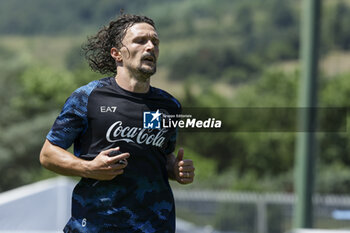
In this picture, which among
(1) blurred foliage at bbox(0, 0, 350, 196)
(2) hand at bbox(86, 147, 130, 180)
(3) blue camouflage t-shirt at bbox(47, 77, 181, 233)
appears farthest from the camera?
(1) blurred foliage at bbox(0, 0, 350, 196)

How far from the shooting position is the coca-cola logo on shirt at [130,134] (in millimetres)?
3260

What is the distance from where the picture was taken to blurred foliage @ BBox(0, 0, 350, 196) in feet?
74.6

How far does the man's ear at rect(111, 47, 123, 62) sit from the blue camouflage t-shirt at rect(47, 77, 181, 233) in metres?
0.17

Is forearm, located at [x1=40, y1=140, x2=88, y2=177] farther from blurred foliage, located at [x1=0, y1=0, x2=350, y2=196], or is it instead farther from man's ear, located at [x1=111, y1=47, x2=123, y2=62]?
blurred foliage, located at [x1=0, y1=0, x2=350, y2=196]

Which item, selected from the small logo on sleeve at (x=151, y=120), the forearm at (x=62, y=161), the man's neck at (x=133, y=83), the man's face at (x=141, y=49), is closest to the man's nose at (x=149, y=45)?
the man's face at (x=141, y=49)

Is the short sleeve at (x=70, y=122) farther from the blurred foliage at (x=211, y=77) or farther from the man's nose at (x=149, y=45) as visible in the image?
the blurred foliage at (x=211, y=77)

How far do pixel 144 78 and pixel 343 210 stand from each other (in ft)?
30.6

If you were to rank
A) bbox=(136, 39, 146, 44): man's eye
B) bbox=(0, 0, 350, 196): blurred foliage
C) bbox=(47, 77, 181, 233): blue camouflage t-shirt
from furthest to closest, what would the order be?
bbox=(0, 0, 350, 196): blurred foliage
bbox=(136, 39, 146, 44): man's eye
bbox=(47, 77, 181, 233): blue camouflage t-shirt

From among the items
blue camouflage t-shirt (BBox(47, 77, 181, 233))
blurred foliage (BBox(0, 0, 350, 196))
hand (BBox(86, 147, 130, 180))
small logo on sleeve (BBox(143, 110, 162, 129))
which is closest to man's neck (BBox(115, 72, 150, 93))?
blue camouflage t-shirt (BBox(47, 77, 181, 233))

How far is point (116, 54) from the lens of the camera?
346cm

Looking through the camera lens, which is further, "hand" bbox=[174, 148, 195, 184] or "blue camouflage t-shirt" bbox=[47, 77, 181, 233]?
"hand" bbox=[174, 148, 195, 184]

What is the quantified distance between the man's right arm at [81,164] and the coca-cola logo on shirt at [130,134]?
0.50ft

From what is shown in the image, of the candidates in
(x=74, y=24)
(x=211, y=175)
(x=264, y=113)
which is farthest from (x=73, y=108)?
(x=74, y=24)

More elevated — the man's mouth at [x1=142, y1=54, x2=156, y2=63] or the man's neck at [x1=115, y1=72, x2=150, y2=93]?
the man's mouth at [x1=142, y1=54, x2=156, y2=63]
